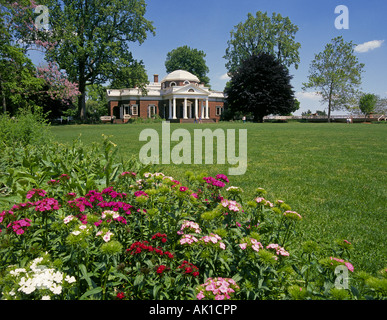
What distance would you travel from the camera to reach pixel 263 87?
42.7 m

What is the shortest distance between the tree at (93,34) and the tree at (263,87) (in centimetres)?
1715

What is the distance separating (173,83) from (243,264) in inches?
2089

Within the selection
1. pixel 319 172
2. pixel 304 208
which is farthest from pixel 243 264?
pixel 319 172

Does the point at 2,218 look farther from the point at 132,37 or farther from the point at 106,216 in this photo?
the point at 132,37

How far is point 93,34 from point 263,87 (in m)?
25.7

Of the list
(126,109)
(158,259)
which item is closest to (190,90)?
(126,109)

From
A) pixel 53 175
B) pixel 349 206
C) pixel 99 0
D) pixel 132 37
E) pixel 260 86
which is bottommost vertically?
pixel 349 206

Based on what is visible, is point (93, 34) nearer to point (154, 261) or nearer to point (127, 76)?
point (127, 76)

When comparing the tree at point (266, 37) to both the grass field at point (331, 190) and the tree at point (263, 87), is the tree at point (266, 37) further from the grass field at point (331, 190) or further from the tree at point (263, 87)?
the grass field at point (331, 190)

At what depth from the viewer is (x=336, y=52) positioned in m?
44.3

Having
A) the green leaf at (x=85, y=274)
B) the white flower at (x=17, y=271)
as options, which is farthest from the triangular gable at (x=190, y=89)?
the white flower at (x=17, y=271)

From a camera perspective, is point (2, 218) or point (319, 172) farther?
point (319, 172)

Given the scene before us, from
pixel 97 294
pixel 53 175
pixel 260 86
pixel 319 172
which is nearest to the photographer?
pixel 97 294
